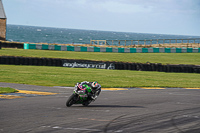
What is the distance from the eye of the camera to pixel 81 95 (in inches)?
477

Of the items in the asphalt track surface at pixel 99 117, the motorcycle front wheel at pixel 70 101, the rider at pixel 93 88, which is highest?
the rider at pixel 93 88

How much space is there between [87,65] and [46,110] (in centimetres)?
2184

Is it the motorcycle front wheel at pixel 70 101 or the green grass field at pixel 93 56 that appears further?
the green grass field at pixel 93 56

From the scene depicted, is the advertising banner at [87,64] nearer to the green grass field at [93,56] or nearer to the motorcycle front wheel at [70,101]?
the green grass field at [93,56]

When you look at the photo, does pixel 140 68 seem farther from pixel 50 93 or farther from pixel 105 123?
pixel 105 123

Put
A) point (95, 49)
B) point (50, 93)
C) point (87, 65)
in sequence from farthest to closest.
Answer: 1. point (95, 49)
2. point (87, 65)
3. point (50, 93)

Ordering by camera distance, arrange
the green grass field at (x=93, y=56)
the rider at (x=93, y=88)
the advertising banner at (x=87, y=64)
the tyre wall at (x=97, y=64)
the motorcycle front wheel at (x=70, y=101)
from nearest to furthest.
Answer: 1. the rider at (x=93, y=88)
2. the motorcycle front wheel at (x=70, y=101)
3. the tyre wall at (x=97, y=64)
4. the advertising banner at (x=87, y=64)
5. the green grass field at (x=93, y=56)

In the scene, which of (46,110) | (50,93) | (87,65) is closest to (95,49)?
(87,65)

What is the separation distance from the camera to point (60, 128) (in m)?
8.62

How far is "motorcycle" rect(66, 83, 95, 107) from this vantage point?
12.0 meters

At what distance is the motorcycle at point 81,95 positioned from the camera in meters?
12.0

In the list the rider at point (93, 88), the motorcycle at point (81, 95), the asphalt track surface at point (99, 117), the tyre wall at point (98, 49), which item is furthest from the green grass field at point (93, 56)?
the rider at point (93, 88)

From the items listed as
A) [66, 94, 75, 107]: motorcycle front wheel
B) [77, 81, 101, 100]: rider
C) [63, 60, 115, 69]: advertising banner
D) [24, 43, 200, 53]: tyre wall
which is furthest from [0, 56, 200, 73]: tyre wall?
[77, 81, 101, 100]: rider

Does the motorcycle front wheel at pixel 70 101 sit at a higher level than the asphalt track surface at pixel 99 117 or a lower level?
higher
